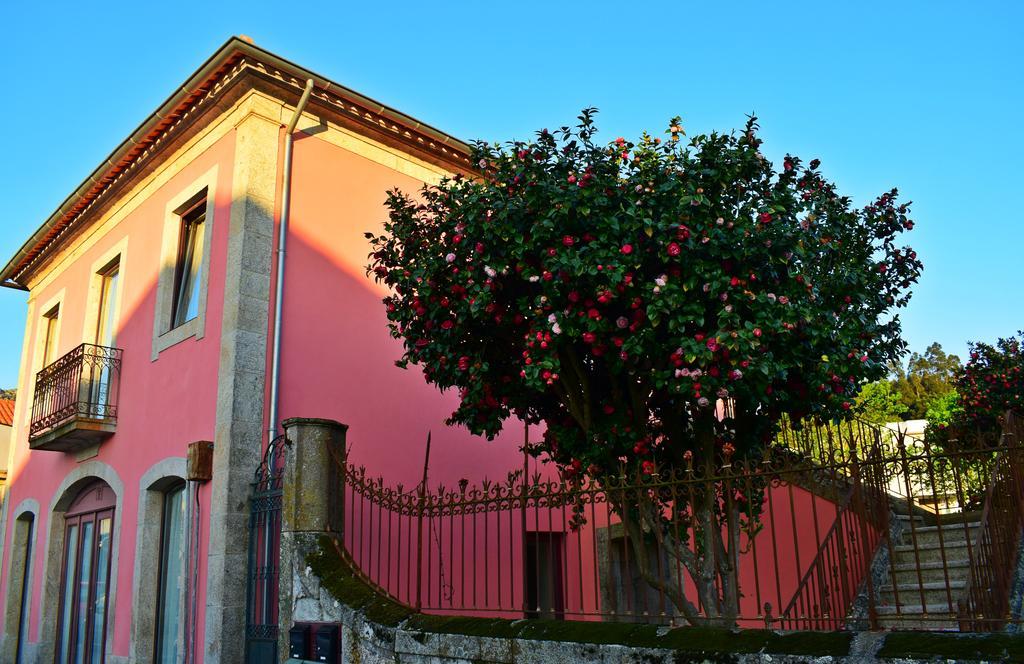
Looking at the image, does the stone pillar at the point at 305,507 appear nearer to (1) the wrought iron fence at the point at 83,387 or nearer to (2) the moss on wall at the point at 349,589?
(2) the moss on wall at the point at 349,589

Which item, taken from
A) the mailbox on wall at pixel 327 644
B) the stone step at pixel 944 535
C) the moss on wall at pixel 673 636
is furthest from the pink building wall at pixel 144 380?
the stone step at pixel 944 535

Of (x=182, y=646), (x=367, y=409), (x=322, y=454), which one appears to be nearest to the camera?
(x=322, y=454)

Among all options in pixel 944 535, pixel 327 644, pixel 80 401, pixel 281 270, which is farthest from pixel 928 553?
pixel 80 401

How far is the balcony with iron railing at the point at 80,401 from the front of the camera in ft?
36.6

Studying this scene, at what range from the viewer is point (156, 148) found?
442 inches

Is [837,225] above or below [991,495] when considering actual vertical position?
above

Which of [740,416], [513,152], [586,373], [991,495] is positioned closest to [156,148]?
[513,152]

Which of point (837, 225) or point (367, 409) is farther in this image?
point (367, 409)

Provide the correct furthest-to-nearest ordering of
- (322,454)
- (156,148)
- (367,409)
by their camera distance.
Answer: (156,148) → (367,409) → (322,454)

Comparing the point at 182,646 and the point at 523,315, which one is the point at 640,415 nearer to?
the point at 523,315

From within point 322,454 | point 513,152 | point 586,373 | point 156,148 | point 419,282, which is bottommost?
point 322,454

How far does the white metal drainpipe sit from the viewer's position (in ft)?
29.4

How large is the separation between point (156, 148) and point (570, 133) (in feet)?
23.1

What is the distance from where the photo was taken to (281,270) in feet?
31.1
